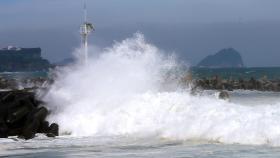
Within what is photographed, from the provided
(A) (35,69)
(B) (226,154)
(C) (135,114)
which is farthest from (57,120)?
(A) (35,69)

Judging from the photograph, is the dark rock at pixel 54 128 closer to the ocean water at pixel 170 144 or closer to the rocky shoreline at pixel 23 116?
the rocky shoreline at pixel 23 116

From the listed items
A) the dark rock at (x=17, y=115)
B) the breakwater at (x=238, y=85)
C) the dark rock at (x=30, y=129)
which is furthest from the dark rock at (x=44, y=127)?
the breakwater at (x=238, y=85)

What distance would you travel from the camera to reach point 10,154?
15523 mm

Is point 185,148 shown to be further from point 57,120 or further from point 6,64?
point 6,64

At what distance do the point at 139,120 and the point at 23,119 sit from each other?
333 centimetres

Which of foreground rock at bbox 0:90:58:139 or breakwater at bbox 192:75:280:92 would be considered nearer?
foreground rock at bbox 0:90:58:139

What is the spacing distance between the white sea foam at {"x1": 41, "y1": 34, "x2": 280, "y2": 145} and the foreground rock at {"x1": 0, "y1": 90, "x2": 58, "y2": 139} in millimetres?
738

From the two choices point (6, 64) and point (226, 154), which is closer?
point (226, 154)

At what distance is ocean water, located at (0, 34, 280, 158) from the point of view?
52.0 feet

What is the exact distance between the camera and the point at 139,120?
65.6 ft

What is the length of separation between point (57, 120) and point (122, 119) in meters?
1.99

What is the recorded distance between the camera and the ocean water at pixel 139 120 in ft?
52.0

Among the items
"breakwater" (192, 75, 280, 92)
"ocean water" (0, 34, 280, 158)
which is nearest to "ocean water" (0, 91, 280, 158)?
"ocean water" (0, 34, 280, 158)

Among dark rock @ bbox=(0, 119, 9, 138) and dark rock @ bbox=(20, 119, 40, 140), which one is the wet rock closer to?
dark rock @ bbox=(0, 119, 9, 138)
